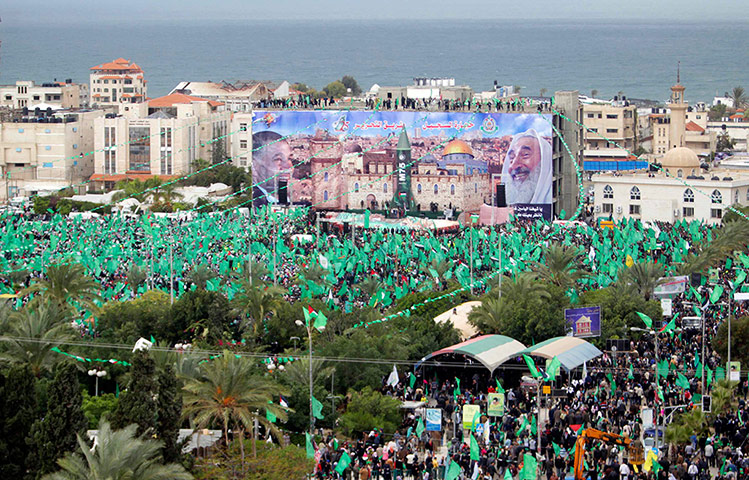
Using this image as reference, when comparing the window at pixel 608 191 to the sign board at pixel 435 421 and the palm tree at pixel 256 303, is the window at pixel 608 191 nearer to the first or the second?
the palm tree at pixel 256 303

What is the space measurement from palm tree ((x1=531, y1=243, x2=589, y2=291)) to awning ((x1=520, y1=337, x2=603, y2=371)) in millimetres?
9125

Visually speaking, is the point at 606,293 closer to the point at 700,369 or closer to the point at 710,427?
the point at 700,369

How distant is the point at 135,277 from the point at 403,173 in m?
32.0

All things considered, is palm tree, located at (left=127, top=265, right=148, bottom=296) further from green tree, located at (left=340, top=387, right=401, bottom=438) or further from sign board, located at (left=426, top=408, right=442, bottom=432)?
sign board, located at (left=426, top=408, right=442, bottom=432)

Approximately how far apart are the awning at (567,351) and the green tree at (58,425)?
1453cm

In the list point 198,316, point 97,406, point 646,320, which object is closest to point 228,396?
point 97,406

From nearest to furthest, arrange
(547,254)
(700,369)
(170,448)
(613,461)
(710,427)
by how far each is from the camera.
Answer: (170,448)
(613,461)
(710,427)
(700,369)
(547,254)

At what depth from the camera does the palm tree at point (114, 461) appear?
79.5 feet

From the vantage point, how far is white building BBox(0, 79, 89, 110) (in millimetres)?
121312

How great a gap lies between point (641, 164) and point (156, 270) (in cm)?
5690

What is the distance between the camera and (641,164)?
105 meters

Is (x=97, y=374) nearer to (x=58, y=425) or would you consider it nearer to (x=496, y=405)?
(x=58, y=425)

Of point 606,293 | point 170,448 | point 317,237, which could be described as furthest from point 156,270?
point 170,448

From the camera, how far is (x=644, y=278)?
48000mm
